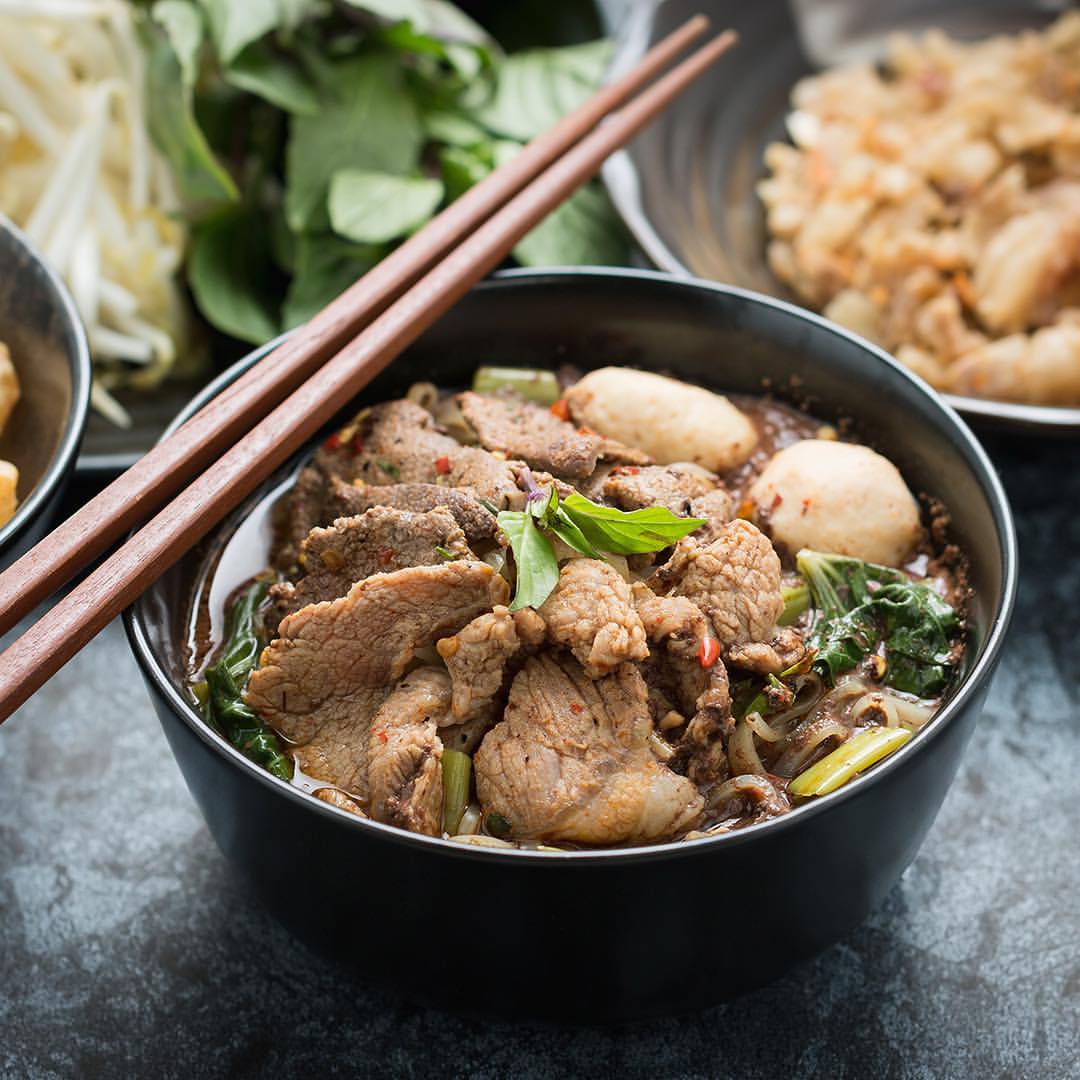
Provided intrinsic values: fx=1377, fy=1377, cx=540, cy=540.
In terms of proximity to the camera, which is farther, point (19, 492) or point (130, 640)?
point (19, 492)

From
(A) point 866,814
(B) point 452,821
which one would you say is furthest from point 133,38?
(A) point 866,814

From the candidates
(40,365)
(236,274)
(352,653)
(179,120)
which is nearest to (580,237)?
(236,274)

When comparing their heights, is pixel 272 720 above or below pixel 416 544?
below

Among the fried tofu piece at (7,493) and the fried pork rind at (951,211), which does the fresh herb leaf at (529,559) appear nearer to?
the fried tofu piece at (7,493)

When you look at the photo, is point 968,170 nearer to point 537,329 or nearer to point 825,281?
point 825,281

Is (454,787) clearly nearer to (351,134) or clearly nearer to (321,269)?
(321,269)

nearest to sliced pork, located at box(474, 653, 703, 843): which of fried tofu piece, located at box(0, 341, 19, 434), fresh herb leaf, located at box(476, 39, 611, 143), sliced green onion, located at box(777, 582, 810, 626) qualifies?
sliced green onion, located at box(777, 582, 810, 626)

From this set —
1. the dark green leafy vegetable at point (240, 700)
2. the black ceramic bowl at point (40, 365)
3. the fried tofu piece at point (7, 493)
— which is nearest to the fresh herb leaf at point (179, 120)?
the black ceramic bowl at point (40, 365)
